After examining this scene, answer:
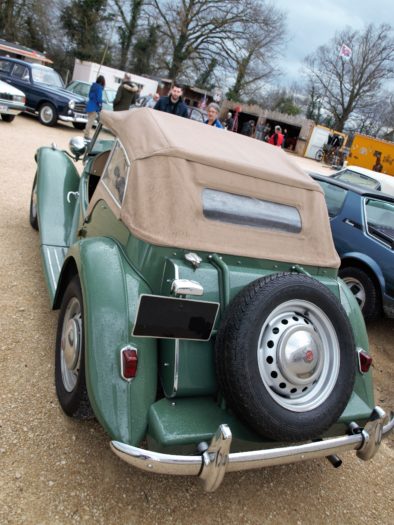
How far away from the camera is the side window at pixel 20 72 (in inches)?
514

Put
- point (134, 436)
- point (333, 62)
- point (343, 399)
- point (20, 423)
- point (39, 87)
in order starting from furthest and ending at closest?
point (333, 62) → point (39, 87) → point (20, 423) → point (343, 399) → point (134, 436)

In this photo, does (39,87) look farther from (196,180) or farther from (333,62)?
(333,62)

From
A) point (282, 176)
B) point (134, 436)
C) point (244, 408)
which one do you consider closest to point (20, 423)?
point (134, 436)

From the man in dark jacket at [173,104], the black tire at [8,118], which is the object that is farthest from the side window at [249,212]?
the black tire at [8,118]

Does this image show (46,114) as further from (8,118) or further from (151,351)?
(151,351)

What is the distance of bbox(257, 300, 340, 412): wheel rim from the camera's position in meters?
2.18

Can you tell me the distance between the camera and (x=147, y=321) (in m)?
2.00

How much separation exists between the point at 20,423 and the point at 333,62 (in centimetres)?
5183

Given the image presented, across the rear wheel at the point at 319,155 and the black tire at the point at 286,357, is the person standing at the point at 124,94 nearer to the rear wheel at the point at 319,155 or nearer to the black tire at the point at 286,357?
the black tire at the point at 286,357

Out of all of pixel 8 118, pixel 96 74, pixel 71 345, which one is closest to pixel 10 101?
pixel 8 118

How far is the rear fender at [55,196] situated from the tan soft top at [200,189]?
899 mm

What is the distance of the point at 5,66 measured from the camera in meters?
13.1

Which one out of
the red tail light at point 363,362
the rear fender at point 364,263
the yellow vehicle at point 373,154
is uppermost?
the yellow vehicle at point 373,154

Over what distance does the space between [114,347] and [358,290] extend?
3.68 meters
